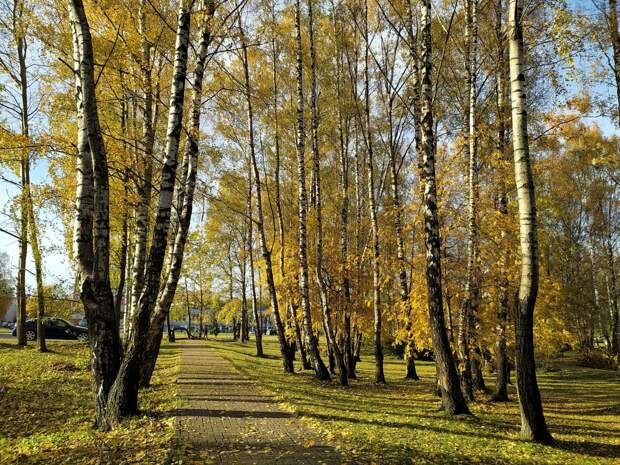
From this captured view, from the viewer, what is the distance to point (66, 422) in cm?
670

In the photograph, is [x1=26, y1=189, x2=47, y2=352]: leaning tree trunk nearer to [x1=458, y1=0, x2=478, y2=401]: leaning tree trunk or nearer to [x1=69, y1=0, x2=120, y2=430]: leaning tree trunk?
[x1=69, y1=0, x2=120, y2=430]: leaning tree trunk

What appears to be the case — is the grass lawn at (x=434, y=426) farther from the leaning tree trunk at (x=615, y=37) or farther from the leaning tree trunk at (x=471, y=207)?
the leaning tree trunk at (x=615, y=37)

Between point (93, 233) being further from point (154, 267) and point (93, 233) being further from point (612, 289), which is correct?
point (612, 289)

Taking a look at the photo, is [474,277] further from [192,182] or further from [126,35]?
[126,35]

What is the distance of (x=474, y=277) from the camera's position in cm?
1063

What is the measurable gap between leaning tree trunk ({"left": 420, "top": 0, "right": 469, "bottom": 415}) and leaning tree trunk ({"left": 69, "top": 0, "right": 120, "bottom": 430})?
5.51 metres

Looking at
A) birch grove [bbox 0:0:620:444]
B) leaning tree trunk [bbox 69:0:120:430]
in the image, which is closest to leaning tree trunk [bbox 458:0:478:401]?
birch grove [bbox 0:0:620:444]

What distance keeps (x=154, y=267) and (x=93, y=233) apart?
1.08 meters

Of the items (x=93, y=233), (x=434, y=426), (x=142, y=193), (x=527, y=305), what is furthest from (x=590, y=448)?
(x=142, y=193)

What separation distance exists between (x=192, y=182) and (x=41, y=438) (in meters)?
4.73

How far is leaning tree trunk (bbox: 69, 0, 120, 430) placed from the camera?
630 cm

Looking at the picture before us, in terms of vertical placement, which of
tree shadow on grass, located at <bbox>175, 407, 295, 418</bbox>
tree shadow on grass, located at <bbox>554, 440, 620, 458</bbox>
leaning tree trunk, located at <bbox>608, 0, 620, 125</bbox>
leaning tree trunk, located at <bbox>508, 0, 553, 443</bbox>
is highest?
leaning tree trunk, located at <bbox>608, 0, 620, 125</bbox>

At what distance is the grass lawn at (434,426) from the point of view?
526 centimetres

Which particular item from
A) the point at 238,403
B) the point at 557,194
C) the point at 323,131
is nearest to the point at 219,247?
the point at 323,131
